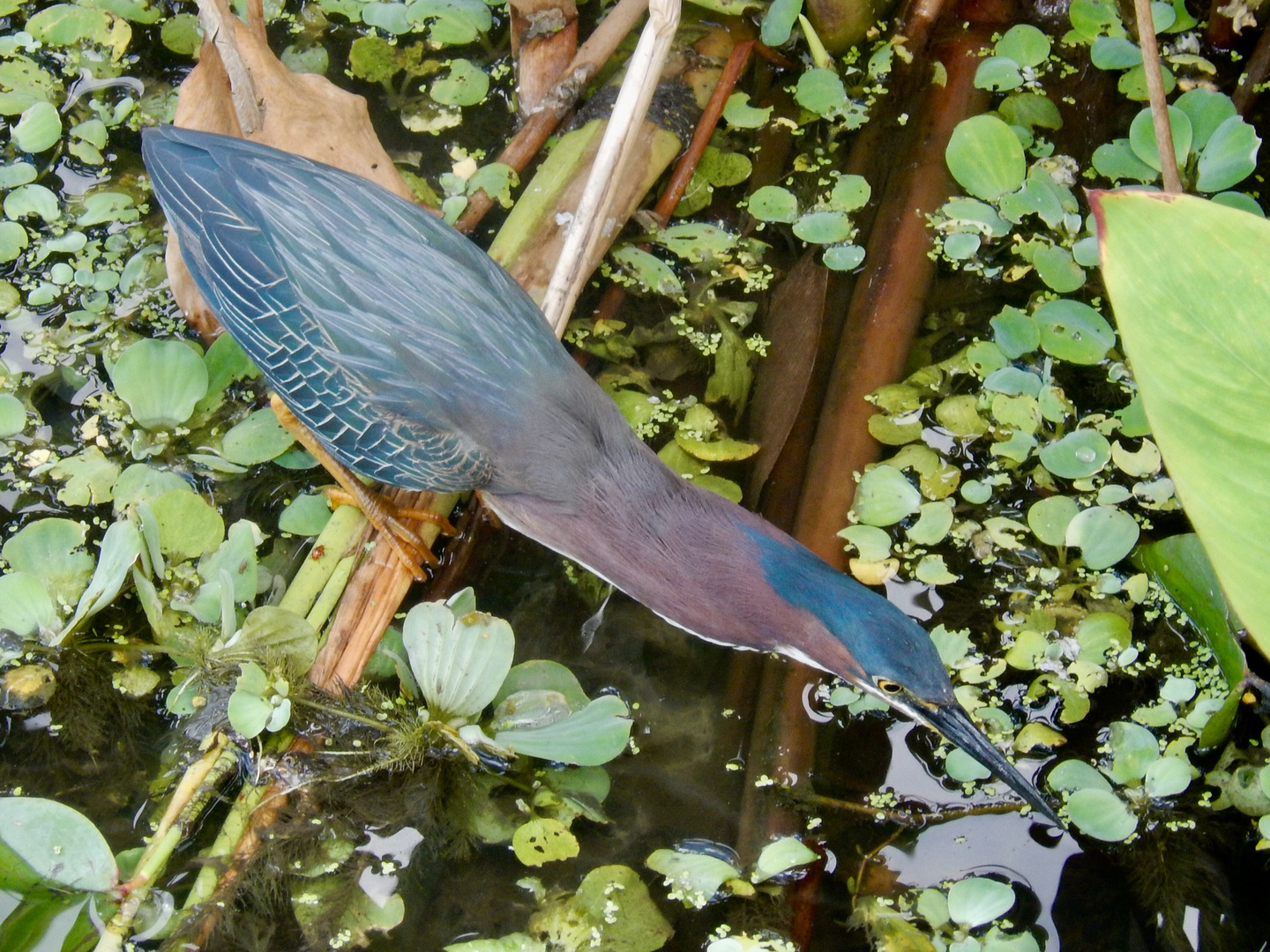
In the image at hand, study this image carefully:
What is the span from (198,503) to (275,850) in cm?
70

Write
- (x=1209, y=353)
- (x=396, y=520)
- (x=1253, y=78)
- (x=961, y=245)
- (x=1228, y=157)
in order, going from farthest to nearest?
(x=1253, y=78), (x=961, y=245), (x=1228, y=157), (x=396, y=520), (x=1209, y=353)

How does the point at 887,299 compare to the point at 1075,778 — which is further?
the point at 887,299

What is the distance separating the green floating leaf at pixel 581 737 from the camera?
1816mm

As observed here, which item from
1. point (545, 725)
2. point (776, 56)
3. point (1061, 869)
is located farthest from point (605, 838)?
point (776, 56)

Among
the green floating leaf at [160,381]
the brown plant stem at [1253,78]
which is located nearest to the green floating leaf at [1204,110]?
the brown plant stem at [1253,78]

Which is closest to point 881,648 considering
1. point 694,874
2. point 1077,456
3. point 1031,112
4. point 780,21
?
point 694,874

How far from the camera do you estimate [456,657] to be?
182cm

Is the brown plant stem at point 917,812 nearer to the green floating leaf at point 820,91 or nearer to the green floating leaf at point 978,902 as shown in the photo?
the green floating leaf at point 978,902

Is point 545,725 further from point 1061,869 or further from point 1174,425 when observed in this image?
point 1174,425

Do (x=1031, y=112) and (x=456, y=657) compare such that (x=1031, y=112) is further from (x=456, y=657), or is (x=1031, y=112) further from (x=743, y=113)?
(x=456, y=657)

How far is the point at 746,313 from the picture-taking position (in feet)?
7.98

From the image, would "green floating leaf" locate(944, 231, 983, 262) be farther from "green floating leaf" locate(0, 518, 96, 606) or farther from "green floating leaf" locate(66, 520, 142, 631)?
"green floating leaf" locate(0, 518, 96, 606)

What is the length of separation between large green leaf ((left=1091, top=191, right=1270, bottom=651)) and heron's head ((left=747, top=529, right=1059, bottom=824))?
0.58 metres

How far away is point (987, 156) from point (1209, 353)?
1.47 m
